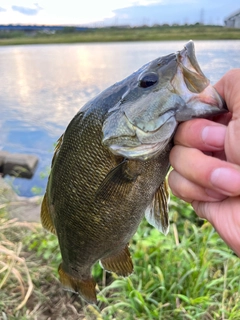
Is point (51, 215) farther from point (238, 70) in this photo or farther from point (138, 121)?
point (238, 70)

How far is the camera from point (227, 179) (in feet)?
2.94

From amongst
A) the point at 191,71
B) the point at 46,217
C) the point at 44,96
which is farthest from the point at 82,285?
the point at 44,96

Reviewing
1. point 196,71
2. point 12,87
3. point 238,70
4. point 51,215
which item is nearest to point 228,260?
point 51,215

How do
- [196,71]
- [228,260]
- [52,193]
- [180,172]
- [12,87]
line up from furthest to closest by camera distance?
[12,87] < [228,260] < [52,193] < [180,172] < [196,71]

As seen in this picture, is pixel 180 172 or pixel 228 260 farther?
pixel 228 260

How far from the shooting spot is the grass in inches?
80.1

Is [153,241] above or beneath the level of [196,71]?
beneath

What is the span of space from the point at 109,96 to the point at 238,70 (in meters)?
0.39

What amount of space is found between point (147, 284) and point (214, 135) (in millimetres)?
1438

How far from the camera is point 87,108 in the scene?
1103 millimetres

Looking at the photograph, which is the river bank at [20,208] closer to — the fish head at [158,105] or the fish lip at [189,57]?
the fish head at [158,105]

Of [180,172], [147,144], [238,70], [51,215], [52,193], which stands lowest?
[51,215]

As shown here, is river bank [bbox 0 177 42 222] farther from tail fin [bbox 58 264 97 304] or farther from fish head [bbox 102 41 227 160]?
fish head [bbox 102 41 227 160]

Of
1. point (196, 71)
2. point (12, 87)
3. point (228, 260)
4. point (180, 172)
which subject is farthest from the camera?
point (12, 87)
